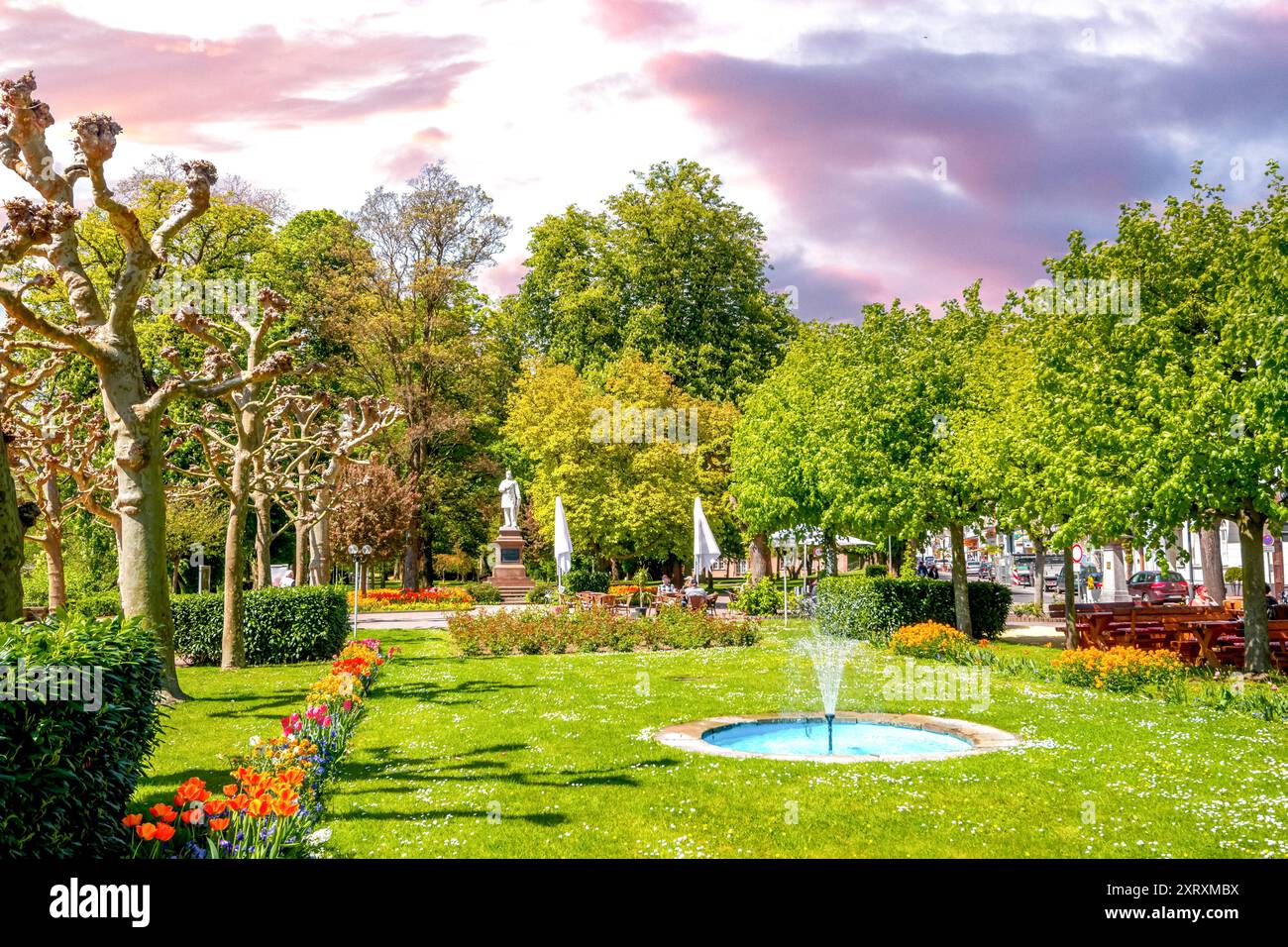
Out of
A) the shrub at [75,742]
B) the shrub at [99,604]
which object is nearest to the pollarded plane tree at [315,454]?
the shrub at [99,604]

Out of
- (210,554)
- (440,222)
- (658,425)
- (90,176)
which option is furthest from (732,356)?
(90,176)

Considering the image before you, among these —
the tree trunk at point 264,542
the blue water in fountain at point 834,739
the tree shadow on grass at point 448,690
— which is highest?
the tree trunk at point 264,542

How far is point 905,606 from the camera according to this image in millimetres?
25781

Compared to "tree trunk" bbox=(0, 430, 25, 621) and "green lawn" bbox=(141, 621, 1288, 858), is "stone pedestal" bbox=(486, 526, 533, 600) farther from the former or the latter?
"tree trunk" bbox=(0, 430, 25, 621)

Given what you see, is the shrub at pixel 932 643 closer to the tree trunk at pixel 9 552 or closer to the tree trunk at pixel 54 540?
the tree trunk at pixel 9 552

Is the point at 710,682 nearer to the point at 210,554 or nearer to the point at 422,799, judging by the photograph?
the point at 422,799

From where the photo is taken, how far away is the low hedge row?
21.5 m

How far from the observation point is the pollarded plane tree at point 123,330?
14.0 metres

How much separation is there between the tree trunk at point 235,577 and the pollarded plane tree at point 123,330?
4199mm

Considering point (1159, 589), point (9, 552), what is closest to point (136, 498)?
point (9, 552)

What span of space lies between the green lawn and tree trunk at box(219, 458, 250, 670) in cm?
332

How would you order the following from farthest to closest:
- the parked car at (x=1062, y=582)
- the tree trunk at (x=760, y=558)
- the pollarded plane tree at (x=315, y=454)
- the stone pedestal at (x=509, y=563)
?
the parked car at (x=1062, y=582) → the stone pedestal at (x=509, y=563) → the tree trunk at (x=760, y=558) → the pollarded plane tree at (x=315, y=454)

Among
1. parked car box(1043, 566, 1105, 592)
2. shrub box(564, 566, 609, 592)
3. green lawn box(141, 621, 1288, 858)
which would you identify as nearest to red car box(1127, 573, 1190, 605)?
parked car box(1043, 566, 1105, 592)

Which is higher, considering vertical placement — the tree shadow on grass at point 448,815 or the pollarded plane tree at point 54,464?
the pollarded plane tree at point 54,464
